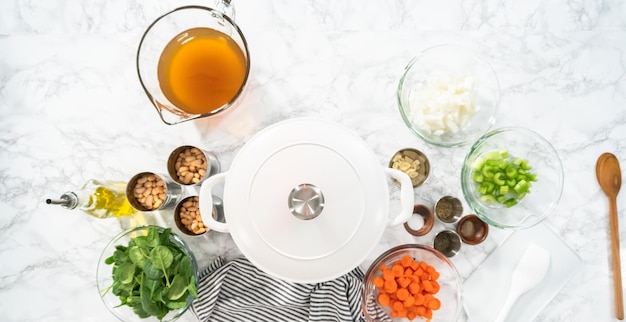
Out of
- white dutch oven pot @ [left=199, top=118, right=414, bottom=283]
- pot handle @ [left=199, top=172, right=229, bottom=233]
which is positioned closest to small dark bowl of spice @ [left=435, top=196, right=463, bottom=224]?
white dutch oven pot @ [left=199, top=118, right=414, bottom=283]

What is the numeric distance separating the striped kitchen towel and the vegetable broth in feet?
1.40

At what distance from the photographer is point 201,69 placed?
41.1 inches

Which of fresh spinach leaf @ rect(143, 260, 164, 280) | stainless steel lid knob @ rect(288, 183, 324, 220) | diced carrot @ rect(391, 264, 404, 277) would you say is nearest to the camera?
stainless steel lid knob @ rect(288, 183, 324, 220)

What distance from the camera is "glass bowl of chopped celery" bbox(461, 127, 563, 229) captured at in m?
1.06

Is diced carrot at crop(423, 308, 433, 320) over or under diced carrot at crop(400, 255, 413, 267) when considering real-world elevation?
under

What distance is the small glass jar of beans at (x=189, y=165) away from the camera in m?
1.06

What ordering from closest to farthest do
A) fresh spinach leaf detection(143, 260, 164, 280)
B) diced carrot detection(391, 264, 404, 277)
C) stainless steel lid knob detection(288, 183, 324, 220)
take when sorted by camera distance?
1. stainless steel lid knob detection(288, 183, 324, 220)
2. fresh spinach leaf detection(143, 260, 164, 280)
3. diced carrot detection(391, 264, 404, 277)

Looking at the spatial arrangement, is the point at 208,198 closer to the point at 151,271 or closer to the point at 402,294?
the point at 151,271

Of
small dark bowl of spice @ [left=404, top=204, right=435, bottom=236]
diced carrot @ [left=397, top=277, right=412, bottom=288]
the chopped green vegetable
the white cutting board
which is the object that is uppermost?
the chopped green vegetable

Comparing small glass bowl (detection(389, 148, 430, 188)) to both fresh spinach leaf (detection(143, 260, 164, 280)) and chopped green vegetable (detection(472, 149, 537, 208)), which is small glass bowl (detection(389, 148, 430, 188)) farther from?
fresh spinach leaf (detection(143, 260, 164, 280))

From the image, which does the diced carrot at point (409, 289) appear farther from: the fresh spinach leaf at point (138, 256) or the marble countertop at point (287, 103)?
the fresh spinach leaf at point (138, 256)

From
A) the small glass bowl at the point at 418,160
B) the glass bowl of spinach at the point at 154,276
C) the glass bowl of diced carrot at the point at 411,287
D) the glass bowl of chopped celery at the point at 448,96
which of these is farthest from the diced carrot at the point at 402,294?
the glass bowl of spinach at the point at 154,276

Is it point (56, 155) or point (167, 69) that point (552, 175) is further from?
point (56, 155)

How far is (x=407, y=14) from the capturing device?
116 centimetres
